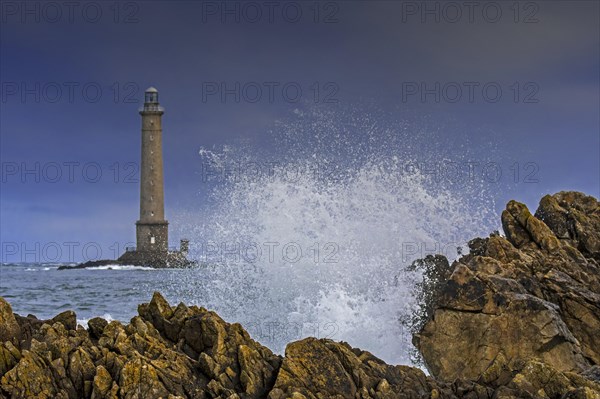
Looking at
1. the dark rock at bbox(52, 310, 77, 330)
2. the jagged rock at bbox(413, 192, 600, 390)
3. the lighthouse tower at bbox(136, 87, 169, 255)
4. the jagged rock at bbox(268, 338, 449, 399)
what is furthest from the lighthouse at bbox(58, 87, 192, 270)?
the jagged rock at bbox(268, 338, 449, 399)

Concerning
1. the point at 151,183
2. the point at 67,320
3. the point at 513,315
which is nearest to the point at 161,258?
the point at 151,183

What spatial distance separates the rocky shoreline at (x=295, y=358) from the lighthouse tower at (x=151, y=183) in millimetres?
56676

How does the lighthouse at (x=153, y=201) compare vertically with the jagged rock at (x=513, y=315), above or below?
above

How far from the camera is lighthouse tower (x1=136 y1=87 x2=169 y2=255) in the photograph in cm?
6738

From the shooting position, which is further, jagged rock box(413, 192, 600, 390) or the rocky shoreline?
jagged rock box(413, 192, 600, 390)

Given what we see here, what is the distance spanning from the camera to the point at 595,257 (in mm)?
15539

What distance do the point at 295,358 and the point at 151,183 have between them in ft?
196

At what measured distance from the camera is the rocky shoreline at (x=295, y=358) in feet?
27.3

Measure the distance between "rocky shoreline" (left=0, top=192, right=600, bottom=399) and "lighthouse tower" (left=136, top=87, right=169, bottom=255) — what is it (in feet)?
186

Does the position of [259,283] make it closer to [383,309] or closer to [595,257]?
[383,309]

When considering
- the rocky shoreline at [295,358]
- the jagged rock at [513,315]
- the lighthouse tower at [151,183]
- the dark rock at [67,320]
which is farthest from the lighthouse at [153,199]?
the dark rock at [67,320]

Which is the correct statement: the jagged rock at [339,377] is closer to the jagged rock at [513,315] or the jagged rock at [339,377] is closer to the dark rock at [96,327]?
the dark rock at [96,327]

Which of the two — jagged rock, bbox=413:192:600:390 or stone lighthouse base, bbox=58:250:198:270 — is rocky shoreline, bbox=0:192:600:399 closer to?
jagged rock, bbox=413:192:600:390

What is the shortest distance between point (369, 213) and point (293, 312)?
320cm
